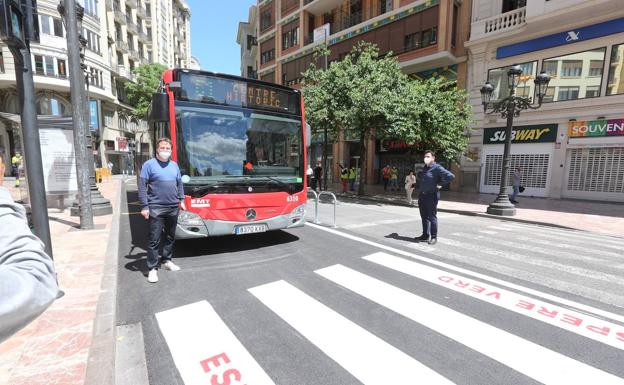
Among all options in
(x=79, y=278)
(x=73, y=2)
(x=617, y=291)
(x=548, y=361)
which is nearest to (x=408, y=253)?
(x=617, y=291)

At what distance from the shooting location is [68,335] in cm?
293

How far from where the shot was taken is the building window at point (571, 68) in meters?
15.1

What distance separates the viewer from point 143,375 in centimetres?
260

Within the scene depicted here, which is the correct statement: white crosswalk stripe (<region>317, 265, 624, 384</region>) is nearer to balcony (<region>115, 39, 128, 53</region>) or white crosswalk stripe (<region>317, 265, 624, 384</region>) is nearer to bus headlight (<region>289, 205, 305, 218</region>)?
bus headlight (<region>289, 205, 305, 218</region>)

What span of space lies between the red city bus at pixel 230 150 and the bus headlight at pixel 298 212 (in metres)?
0.02

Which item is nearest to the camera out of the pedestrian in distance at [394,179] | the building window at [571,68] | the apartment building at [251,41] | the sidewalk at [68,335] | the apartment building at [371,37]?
the sidewalk at [68,335]

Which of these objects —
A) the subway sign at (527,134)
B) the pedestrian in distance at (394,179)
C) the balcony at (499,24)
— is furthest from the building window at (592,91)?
the pedestrian in distance at (394,179)

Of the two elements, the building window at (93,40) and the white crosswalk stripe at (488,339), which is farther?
the building window at (93,40)

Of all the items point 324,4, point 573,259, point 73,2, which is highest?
point 324,4

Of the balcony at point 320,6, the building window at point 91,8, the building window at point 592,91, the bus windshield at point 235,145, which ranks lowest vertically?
the bus windshield at point 235,145

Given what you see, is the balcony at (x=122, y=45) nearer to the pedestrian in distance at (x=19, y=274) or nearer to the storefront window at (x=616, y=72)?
the storefront window at (x=616, y=72)

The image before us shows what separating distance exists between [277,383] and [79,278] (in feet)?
11.1

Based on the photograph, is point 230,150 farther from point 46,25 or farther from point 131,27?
point 131,27

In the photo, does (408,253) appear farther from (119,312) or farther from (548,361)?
(119,312)
